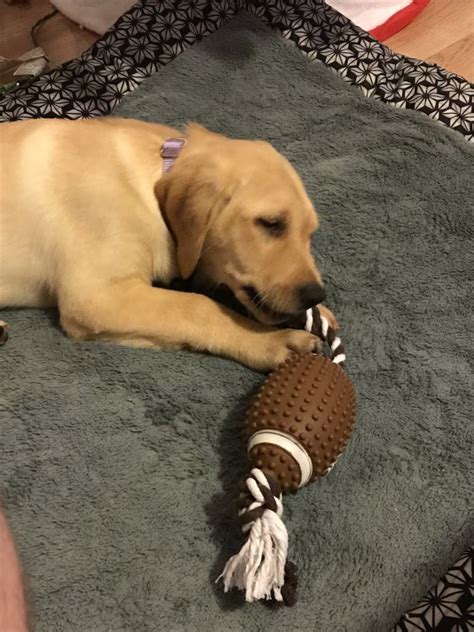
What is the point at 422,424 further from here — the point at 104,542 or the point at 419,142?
the point at 419,142

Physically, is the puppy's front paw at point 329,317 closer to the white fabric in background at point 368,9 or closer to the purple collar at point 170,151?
the purple collar at point 170,151

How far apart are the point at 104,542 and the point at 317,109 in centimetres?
176

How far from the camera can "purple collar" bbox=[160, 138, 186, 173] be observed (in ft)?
Result: 5.32

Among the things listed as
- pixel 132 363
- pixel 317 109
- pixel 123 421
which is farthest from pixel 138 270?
pixel 317 109

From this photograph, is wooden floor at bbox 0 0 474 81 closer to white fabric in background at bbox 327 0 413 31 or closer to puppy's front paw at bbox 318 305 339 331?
white fabric in background at bbox 327 0 413 31

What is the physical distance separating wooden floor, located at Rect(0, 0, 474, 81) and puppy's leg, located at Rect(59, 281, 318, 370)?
1985 mm

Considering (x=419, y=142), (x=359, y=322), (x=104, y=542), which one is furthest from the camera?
(x=419, y=142)

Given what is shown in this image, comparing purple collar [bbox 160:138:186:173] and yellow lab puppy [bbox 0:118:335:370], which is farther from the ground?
purple collar [bbox 160:138:186:173]

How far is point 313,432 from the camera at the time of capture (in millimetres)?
1260

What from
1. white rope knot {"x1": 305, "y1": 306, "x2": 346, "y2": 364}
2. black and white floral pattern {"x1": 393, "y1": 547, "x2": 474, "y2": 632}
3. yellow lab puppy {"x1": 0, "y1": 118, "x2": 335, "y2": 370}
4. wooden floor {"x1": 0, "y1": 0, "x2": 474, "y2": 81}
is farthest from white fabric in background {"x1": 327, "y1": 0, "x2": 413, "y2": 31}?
black and white floral pattern {"x1": 393, "y1": 547, "x2": 474, "y2": 632}

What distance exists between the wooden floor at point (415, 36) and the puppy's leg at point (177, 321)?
1985 mm

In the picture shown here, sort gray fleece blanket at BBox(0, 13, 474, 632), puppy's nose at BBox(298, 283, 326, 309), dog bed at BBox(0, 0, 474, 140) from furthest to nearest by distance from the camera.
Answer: dog bed at BBox(0, 0, 474, 140)
puppy's nose at BBox(298, 283, 326, 309)
gray fleece blanket at BBox(0, 13, 474, 632)

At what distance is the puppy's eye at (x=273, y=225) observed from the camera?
1.53m

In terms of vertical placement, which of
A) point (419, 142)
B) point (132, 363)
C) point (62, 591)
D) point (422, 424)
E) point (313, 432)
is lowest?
point (62, 591)
